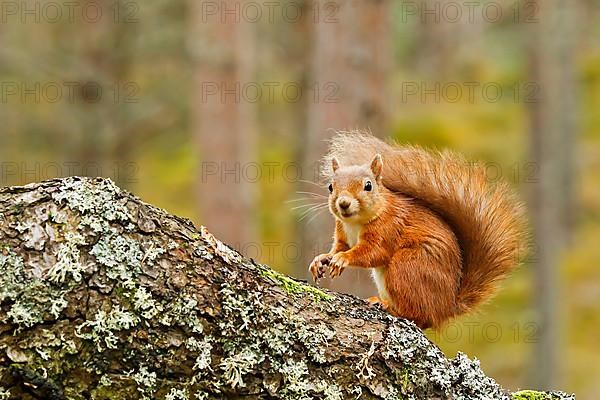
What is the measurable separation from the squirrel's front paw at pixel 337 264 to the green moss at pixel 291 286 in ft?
2.03

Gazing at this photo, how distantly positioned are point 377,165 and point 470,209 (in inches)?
12.3

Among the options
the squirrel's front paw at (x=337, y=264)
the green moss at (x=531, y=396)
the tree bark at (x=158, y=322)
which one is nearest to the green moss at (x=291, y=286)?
the tree bark at (x=158, y=322)

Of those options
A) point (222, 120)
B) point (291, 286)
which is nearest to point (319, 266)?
point (291, 286)

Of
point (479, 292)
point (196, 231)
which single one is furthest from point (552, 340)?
point (196, 231)

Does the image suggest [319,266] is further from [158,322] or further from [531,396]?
[158,322]

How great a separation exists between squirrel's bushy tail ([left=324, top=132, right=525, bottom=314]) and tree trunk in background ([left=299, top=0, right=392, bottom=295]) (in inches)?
104

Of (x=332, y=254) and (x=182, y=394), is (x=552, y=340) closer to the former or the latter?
(x=332, y=254)

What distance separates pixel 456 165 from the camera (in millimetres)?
2582

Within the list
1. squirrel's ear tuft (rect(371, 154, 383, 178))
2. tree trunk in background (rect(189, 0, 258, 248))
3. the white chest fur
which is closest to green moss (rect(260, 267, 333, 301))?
the white chest fur

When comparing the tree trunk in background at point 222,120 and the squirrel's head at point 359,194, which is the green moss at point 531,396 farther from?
the tree trunk in background at point 222,120

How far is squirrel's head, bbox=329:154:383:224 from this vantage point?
103 inches

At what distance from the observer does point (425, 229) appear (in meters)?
2.57

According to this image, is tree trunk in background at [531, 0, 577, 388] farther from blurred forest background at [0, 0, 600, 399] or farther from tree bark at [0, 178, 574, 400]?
tree bark at [0, 178, 574, 400]

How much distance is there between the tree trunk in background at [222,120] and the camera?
756 cm
